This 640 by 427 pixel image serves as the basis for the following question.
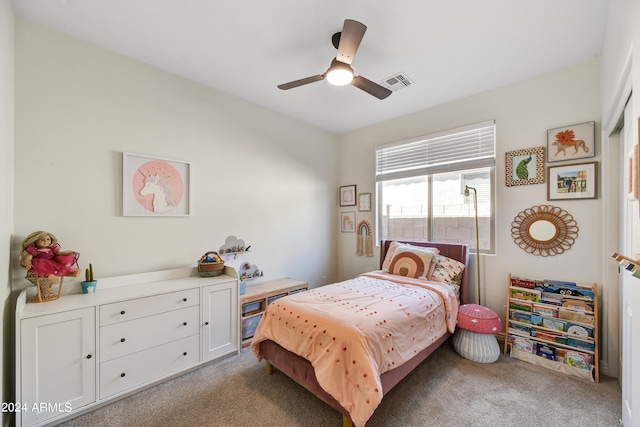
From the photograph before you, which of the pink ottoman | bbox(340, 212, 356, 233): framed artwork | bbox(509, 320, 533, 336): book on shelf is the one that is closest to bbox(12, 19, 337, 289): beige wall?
bbox(340, 212, 356, 233): framed artwork

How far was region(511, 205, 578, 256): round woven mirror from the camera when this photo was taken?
2.39 meters

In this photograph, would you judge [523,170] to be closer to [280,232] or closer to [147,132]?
[280,232]

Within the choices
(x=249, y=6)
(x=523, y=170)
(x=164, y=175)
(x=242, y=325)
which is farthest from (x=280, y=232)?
(x=523, y=170)

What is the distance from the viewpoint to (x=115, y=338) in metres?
1.85

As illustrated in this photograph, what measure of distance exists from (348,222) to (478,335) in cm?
229

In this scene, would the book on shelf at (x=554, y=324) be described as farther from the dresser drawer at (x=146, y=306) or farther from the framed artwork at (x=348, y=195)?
the dresser drawer at (x=146, y=306)

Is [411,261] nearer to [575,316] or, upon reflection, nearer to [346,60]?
[575,316]

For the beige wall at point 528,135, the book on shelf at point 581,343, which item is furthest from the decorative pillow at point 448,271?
the book on shelf at point 581,343

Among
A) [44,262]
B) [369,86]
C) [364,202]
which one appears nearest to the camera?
[44,262]

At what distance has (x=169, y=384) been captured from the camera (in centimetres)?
207

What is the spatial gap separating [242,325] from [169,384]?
2.45ft

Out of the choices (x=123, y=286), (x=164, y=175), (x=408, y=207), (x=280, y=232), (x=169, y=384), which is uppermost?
(x=164, y=175)

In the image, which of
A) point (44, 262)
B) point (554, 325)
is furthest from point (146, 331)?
point (554, 325)

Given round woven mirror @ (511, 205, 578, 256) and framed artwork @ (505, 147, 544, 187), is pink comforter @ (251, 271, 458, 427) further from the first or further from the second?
framed artwork @ (505, 147, 544, 187)
